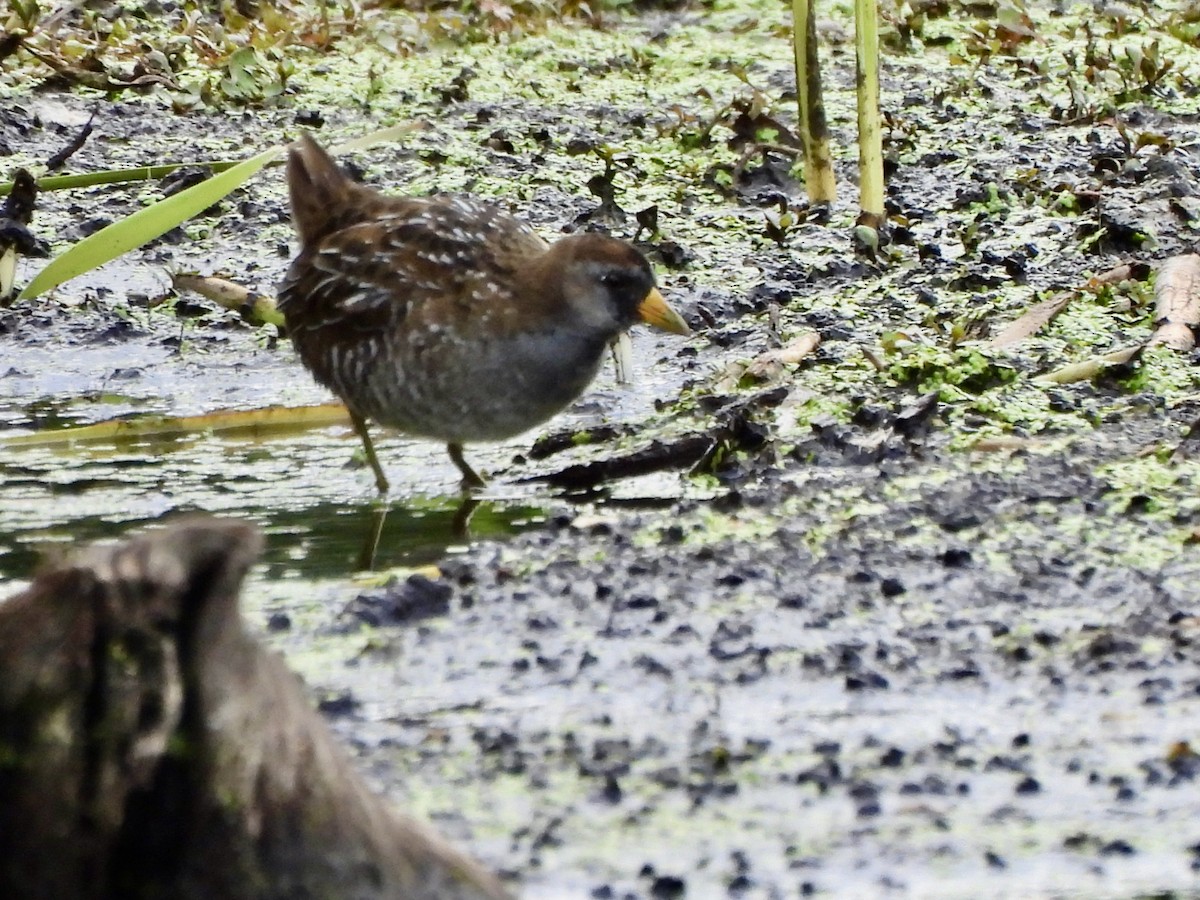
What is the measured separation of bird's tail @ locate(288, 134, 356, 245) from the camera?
6.08 meters

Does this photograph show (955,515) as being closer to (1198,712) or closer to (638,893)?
(1198,712)

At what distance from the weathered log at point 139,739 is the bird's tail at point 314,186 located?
144 inches

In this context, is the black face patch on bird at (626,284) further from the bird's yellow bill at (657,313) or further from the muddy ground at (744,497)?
the muddy ground at (744,497)

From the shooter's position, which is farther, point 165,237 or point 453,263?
point 165,237

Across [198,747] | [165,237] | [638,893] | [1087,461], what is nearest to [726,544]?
[1087,461]

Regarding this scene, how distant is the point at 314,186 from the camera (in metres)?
6.09

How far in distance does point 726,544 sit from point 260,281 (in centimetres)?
331

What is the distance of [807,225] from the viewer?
803cm

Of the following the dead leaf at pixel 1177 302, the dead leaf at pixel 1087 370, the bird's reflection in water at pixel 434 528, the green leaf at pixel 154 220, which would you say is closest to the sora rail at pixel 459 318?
the bird's reflection in water at pixel 434 528

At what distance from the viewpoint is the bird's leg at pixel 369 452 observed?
5.78 m

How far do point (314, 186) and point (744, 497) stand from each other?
5.76 feet

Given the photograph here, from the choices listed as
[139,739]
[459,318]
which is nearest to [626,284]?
[459,318]

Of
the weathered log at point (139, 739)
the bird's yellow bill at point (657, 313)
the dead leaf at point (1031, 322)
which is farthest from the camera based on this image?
the dead leaf at point (1031, 322)

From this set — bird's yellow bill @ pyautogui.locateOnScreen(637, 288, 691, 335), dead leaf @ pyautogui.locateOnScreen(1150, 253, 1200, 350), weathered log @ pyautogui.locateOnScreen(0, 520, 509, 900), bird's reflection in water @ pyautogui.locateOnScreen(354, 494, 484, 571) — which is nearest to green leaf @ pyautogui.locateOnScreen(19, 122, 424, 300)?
bird's yellow bill @ pyautogui.locateOnScreen(637, 288, 691, 335)
